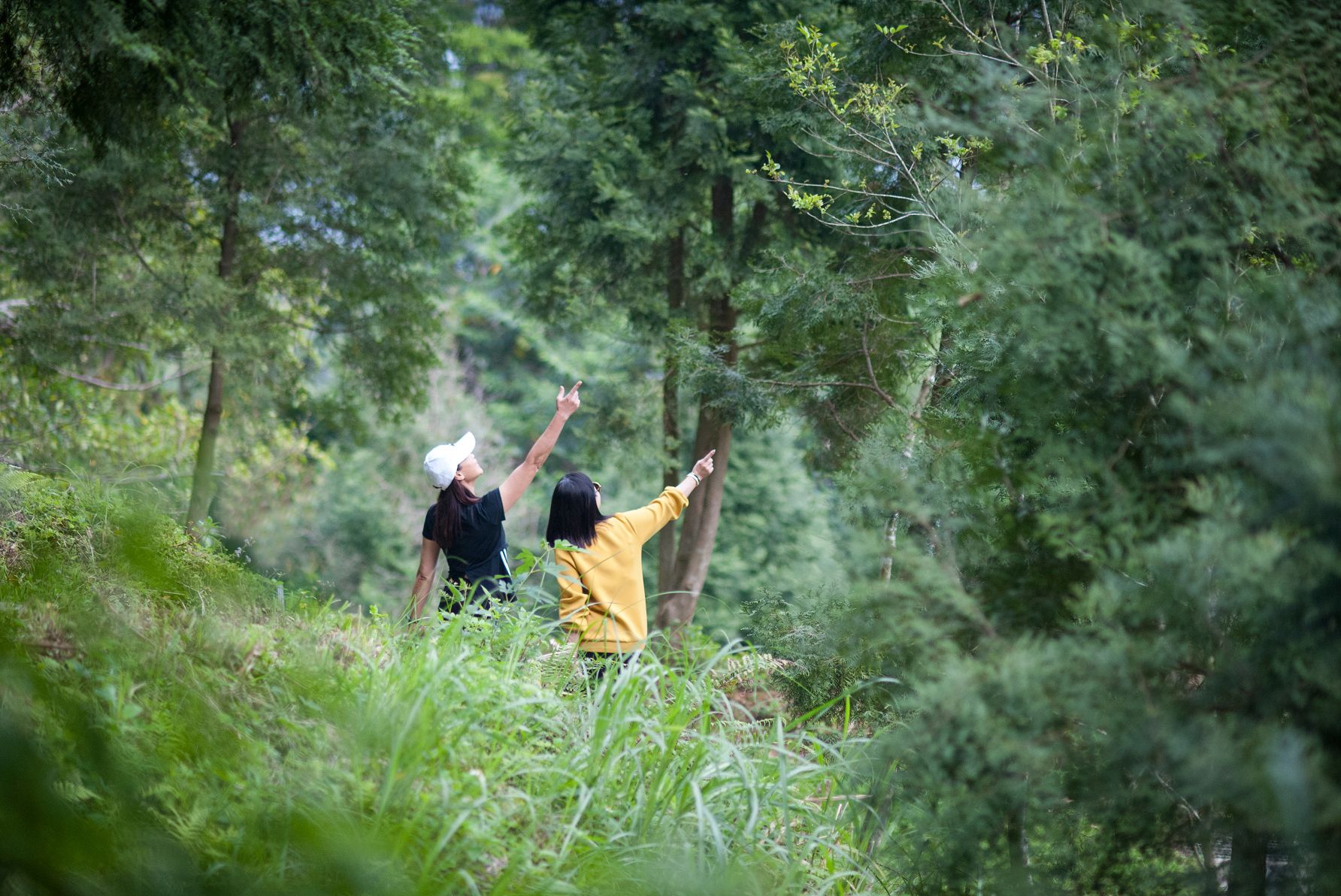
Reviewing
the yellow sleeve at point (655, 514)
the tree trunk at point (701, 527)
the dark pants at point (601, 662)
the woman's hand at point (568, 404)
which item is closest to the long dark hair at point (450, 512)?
the woman's hand at point (568, 404)

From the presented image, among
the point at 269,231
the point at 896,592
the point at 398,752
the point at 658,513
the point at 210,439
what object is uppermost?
the point at 896,592

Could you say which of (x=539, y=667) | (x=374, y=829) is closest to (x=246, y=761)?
(x=374, y=829)

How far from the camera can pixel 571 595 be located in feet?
14.5

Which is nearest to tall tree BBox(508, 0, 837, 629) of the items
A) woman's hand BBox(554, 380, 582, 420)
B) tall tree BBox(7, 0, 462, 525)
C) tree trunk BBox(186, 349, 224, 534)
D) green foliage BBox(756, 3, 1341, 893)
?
tall tree BBox(7, 0, 462, 525)

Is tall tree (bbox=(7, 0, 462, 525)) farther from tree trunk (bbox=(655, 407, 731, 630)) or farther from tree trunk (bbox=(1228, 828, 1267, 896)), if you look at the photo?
tree trunk (bbox=(1228, 828, 1267, 896))

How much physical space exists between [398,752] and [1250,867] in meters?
1.97

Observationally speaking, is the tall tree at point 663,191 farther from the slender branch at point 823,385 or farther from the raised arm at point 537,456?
the raised arm at point 537,456

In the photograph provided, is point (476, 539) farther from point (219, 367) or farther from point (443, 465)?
point (219, 367)

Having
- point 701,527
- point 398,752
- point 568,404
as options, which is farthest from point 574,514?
point 701,527

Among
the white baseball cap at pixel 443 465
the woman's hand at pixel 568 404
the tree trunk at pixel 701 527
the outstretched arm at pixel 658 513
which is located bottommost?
the tree trunk at pixel 701 527

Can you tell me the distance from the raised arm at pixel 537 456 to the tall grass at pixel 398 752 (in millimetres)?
1158

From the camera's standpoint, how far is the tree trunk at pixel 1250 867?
2.16m

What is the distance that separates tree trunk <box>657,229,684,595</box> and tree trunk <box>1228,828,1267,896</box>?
6246 mm

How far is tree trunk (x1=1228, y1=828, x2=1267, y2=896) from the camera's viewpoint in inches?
85.1
